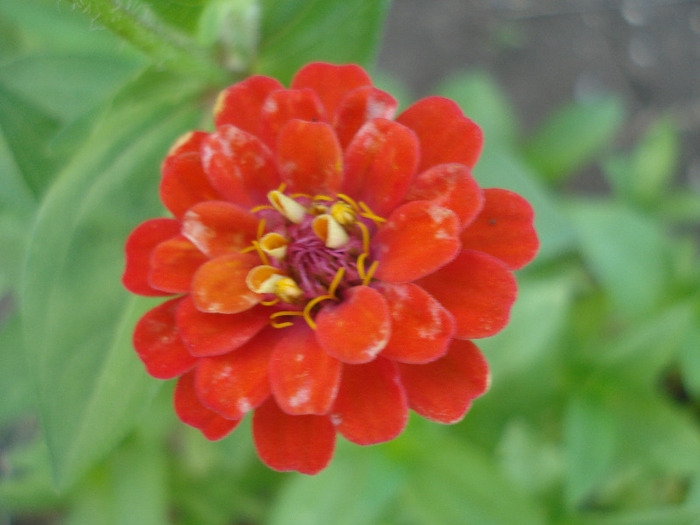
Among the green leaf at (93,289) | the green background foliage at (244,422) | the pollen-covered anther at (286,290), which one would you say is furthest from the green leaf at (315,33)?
the pollen-covered anther at (286,290)

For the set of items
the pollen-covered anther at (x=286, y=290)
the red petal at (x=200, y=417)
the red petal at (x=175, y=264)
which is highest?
the pollen-covered anther at (x=286, y=290)

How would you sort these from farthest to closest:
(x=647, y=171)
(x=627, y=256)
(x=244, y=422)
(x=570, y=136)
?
(x=570, y=136) → (x=647, y=171) → (x=627, y=256) → (x=244, y=422)

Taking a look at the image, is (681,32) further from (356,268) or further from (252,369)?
(252,369)

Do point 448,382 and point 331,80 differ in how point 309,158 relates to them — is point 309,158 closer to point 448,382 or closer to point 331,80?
point 331,80

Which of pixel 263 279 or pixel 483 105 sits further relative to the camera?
pixel 483 105

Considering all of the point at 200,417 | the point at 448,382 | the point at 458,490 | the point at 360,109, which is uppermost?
the point at 360,109

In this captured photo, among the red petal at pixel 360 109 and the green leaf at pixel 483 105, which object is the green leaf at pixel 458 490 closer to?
the red petal at pixel 360 109

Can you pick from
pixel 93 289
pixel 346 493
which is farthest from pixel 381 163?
pixel 346 493

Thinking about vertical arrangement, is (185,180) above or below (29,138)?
above
